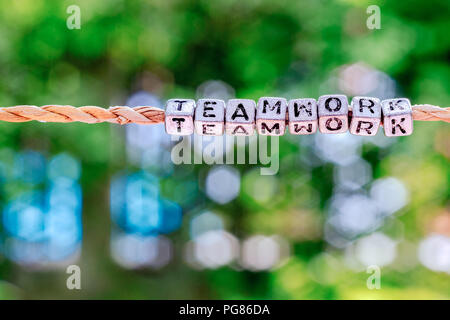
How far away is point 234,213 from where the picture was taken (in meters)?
2.84

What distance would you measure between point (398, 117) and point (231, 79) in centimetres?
196

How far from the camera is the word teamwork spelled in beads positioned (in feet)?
2.37

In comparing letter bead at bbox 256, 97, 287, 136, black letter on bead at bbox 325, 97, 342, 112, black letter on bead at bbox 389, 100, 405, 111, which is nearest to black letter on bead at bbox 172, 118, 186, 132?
letter bead at bbox 256, 97, 287, 136

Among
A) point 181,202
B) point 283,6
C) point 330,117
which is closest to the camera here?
point 330,117

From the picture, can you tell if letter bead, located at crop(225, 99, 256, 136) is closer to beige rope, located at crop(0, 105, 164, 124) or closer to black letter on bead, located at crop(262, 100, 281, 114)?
black letter on bead, located at crop(262, 100, 281, 114)

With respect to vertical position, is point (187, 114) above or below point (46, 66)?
below

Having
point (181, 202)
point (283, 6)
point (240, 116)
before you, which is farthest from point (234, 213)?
point (240, 116)

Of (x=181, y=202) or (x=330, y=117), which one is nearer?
(x=330, y=117)

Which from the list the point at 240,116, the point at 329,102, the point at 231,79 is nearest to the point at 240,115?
the point at 240,116

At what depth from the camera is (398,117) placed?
73 cm

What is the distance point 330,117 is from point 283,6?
6.46 feet

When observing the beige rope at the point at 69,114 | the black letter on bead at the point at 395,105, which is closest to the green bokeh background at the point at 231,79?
the black letter on bead at the point at 395,105

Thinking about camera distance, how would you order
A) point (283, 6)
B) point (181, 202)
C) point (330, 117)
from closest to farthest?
1. point (330, 117)
2. point (283, 6)
3. point (181, 202)

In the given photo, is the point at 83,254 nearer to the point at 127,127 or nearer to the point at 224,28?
the point at 127,127
